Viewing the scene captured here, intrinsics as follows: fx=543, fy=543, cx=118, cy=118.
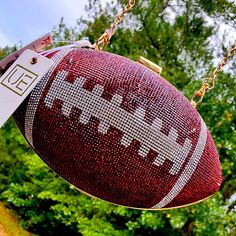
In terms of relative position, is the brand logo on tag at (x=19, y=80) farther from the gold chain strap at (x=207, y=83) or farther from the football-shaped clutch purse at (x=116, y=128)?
the gold chain strap at (x=207, y=83)

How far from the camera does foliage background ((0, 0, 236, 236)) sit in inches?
241

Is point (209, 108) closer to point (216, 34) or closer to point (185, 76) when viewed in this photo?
point (185, 76)

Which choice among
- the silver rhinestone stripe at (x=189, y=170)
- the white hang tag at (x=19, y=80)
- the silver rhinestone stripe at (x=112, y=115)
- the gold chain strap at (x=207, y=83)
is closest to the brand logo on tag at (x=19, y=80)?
the white hang tag at (x=19, y=80)

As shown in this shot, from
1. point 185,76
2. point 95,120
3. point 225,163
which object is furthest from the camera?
point 185,76

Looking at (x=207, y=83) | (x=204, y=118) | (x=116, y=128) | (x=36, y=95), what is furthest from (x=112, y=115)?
(x=204, y=118)

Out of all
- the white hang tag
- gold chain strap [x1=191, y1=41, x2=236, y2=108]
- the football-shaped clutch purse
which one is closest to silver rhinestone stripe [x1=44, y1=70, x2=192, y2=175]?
the football-shaped clutch purse

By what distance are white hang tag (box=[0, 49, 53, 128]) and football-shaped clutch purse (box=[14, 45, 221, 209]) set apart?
0.75 feet

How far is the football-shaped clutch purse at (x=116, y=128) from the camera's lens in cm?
168

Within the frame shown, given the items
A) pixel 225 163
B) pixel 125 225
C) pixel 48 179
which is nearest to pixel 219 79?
pixel 225 163

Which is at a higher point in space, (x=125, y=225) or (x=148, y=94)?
(x=148, y=94)

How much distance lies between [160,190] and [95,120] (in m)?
0.33

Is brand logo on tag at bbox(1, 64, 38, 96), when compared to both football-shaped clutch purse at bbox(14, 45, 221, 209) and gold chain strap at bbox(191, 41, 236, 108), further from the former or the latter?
gold chain strap at bbox(191, 41, 236, 108)

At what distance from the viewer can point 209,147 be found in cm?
187

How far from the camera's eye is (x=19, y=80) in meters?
1.46
